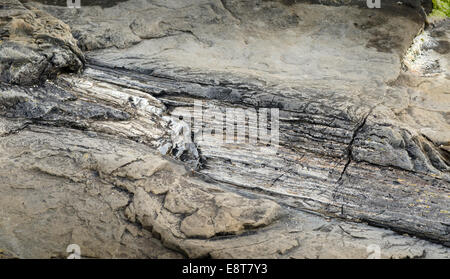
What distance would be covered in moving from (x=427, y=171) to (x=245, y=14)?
372 centimetres

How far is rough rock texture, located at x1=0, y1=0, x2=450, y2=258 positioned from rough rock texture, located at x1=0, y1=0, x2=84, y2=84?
0.54 ft

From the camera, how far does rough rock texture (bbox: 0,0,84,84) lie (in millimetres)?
4934

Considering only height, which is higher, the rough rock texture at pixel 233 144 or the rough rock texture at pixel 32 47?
the rough rock texture at pixel 32 47

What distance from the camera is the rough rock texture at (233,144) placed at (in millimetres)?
3801

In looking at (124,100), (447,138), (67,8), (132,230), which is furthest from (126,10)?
(447,138)

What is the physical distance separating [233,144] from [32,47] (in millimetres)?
2643

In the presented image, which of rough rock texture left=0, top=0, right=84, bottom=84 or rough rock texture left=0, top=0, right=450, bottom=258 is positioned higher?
rough rock texture left=0, top=0, right=84, bottom=84

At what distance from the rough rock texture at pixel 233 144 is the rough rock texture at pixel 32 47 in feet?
0.54

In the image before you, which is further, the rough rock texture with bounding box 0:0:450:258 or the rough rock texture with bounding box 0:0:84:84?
the rough rock texture with bounding box 0:0:84:84

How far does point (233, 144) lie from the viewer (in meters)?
4.95

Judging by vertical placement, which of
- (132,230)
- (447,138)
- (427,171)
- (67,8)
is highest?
(67,8)

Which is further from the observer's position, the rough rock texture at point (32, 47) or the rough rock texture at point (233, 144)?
the rough rock texture at point (32, 47)

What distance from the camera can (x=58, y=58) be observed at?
5195 millimetres

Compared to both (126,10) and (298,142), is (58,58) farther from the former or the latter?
(298,142)
